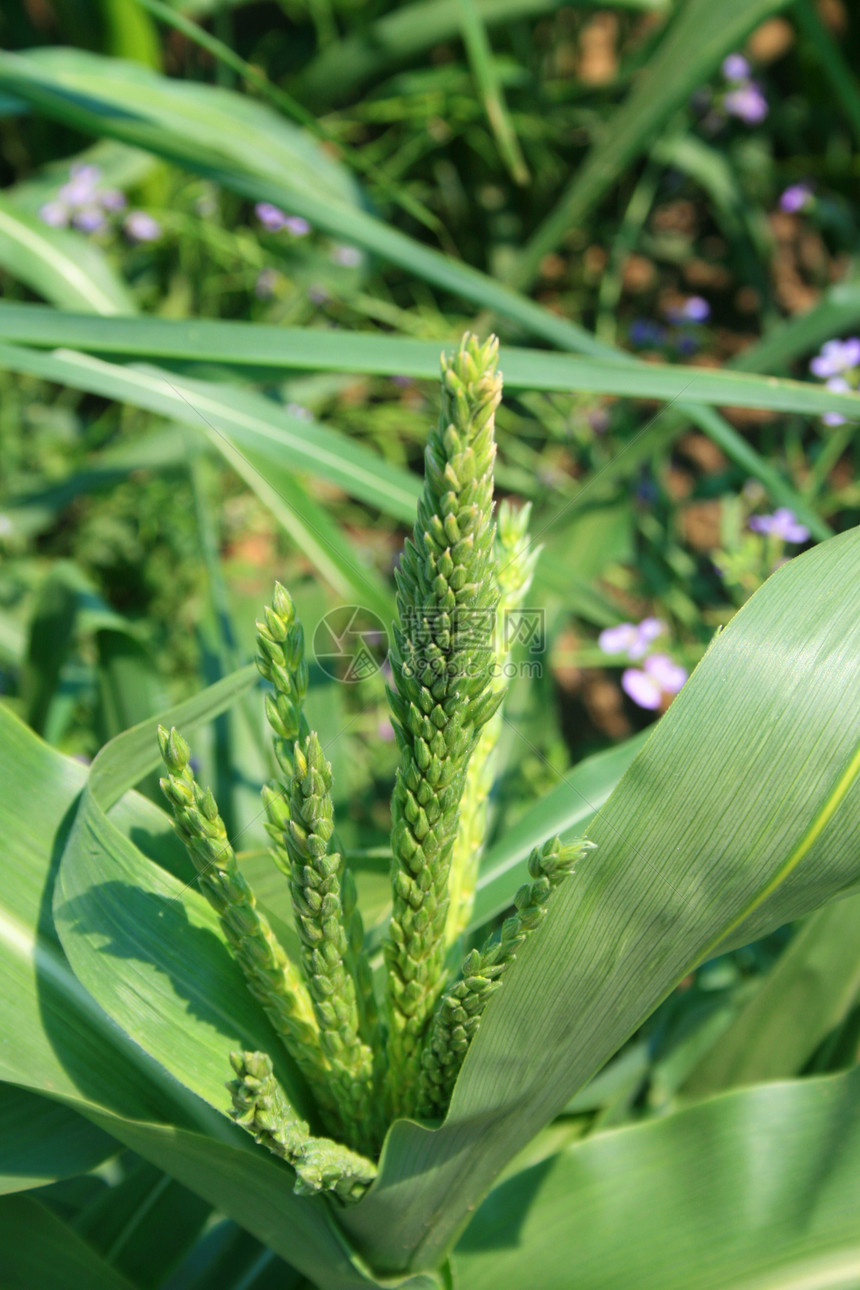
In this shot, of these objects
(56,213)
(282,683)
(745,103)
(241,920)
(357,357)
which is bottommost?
(241,920)

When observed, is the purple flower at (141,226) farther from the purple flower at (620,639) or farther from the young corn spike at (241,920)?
the young corn spike at (241,920)

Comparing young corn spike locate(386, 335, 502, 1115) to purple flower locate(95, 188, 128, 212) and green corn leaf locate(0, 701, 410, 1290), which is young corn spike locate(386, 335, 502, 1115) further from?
purple flower locate(95, 188, 128, 212)

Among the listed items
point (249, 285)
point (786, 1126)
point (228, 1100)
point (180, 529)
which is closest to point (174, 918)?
point (228, 1100)

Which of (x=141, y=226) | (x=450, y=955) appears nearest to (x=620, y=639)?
(x=450, y=955)

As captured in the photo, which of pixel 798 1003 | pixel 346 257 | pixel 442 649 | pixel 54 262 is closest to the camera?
pixel 442 649

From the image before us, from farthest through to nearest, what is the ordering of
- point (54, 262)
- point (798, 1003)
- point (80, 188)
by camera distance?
1. point (80, 188)
2. point (54, 262)
3. point (798, 1003)

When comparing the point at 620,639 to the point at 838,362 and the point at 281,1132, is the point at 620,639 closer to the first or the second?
the point at 838,362

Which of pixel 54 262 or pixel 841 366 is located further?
pixel 54 262

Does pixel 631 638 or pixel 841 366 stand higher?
pixel 841 366
